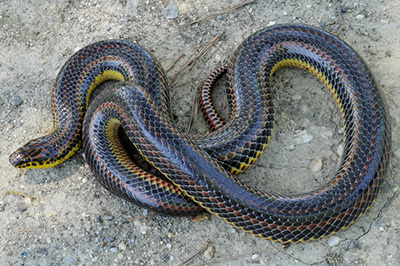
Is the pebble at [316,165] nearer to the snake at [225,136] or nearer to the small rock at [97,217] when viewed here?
the snake at [225,136]

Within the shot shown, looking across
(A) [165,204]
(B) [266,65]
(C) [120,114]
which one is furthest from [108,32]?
(A) [165,204]

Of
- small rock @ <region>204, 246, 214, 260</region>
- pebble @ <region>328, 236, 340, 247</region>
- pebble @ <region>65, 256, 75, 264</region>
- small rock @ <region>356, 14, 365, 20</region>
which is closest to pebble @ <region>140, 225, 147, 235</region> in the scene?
small rock @ <region>204, 246, 214, 260</region>

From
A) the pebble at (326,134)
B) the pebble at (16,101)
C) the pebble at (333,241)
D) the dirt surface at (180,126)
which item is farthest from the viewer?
the pebble at (16,101)

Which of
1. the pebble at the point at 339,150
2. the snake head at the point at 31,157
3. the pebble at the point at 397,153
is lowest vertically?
the pebble at the point at 397,153

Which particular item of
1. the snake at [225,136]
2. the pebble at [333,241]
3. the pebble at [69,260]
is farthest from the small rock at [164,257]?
the pebble at [333,241]

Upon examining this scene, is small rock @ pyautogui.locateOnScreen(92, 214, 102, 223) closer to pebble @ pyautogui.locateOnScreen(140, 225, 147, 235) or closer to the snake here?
the snake

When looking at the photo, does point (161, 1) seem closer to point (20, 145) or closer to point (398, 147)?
point (20, 145)

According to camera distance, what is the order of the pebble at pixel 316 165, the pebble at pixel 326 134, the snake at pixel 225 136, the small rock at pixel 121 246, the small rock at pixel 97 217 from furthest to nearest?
the pebble at pixel 326 134 < the pebble at pixel 316 165 < the small rock at pixel 97 217 < the small rock at pixel 121 246 < the snake at pixel 225 136
